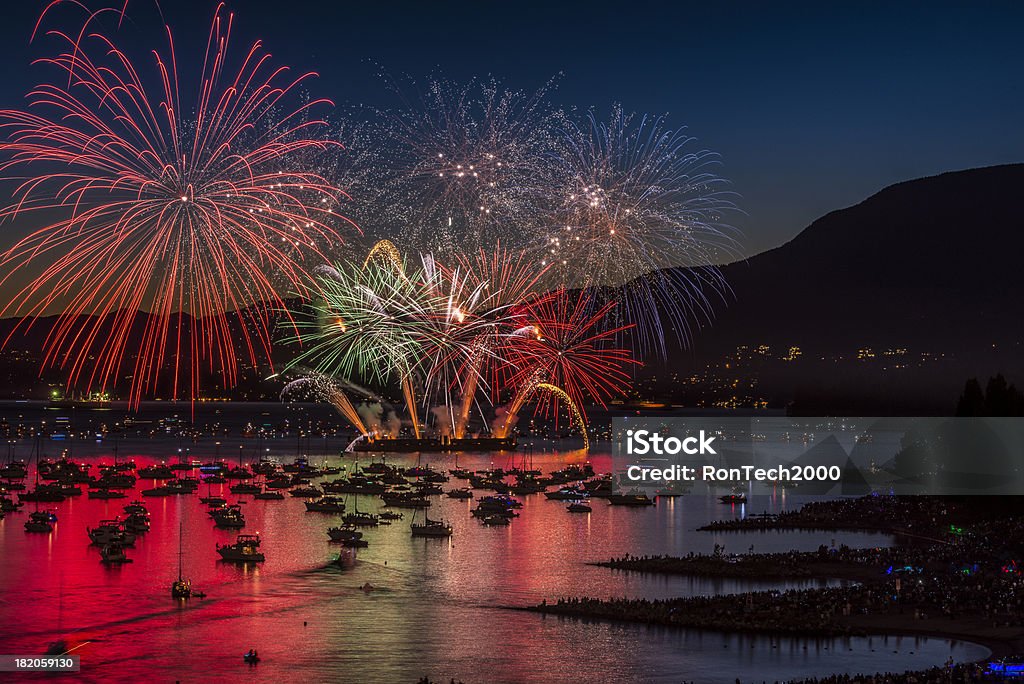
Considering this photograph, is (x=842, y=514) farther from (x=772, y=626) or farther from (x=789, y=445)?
(x=789, y=445)

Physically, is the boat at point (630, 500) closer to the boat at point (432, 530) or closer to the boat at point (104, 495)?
the boat at point (432, 530)

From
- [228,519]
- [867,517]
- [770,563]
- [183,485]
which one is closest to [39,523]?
[228,519]

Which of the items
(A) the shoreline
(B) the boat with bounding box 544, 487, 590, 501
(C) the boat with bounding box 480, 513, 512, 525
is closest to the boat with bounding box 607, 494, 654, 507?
(B) the boat with bounding box 544, 487, 590, 501

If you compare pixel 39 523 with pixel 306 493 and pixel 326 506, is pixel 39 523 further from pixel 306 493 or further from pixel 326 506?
pixel 306 493

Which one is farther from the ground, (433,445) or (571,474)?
(433,445)

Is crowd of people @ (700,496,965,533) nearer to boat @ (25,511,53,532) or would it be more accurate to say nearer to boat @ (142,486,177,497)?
boat @ (25,511,53,532)

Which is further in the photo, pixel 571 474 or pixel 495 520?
pixel 571 474
